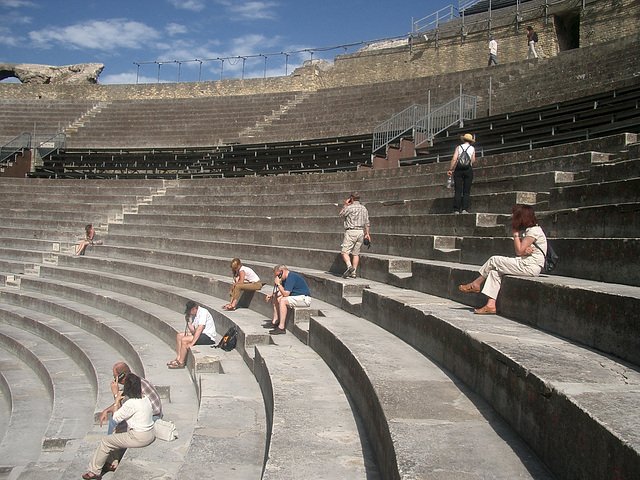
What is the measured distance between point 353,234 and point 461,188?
143 centimetres

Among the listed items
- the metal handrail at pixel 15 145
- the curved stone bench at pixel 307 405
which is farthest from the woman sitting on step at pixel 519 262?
the metal handrail at pixel 15 145

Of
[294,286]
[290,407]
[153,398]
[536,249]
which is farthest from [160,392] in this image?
[536,249]

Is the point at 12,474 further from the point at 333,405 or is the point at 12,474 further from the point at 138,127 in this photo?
the point at 138,127

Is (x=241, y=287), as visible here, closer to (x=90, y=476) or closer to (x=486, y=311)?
(x=90, y=476)

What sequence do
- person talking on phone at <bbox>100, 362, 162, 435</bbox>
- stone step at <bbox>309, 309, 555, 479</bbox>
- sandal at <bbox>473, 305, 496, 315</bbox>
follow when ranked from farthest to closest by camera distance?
person talking on phone at <bbox>100, 362, 162, 435</bbox> → sandal at <bbox>473, 305, 496, 315</bbox> → stone step at <bbox>309, 309, 555, 479</bbox>

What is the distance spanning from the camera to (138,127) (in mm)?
19953

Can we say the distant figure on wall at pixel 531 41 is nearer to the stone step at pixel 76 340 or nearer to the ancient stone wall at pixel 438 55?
the ancient stone wall at pixel 438 55

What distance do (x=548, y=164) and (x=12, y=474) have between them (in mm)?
6402

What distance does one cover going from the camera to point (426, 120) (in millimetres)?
12305

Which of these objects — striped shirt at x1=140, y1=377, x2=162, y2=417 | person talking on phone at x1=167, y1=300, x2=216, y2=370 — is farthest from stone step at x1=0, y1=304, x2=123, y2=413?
striped shirt at x1=140, y1=377, x2=162, y2=417

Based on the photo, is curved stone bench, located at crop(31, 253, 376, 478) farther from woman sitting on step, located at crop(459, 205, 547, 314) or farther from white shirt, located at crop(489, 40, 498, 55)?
white shirt, located at crop(489, 40, 498, 55)

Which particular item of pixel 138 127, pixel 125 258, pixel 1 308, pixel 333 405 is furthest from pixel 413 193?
pixel 138 127

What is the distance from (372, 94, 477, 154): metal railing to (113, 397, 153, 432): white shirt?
8.98 meters

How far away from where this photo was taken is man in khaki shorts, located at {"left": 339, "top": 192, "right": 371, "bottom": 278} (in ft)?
22.9
